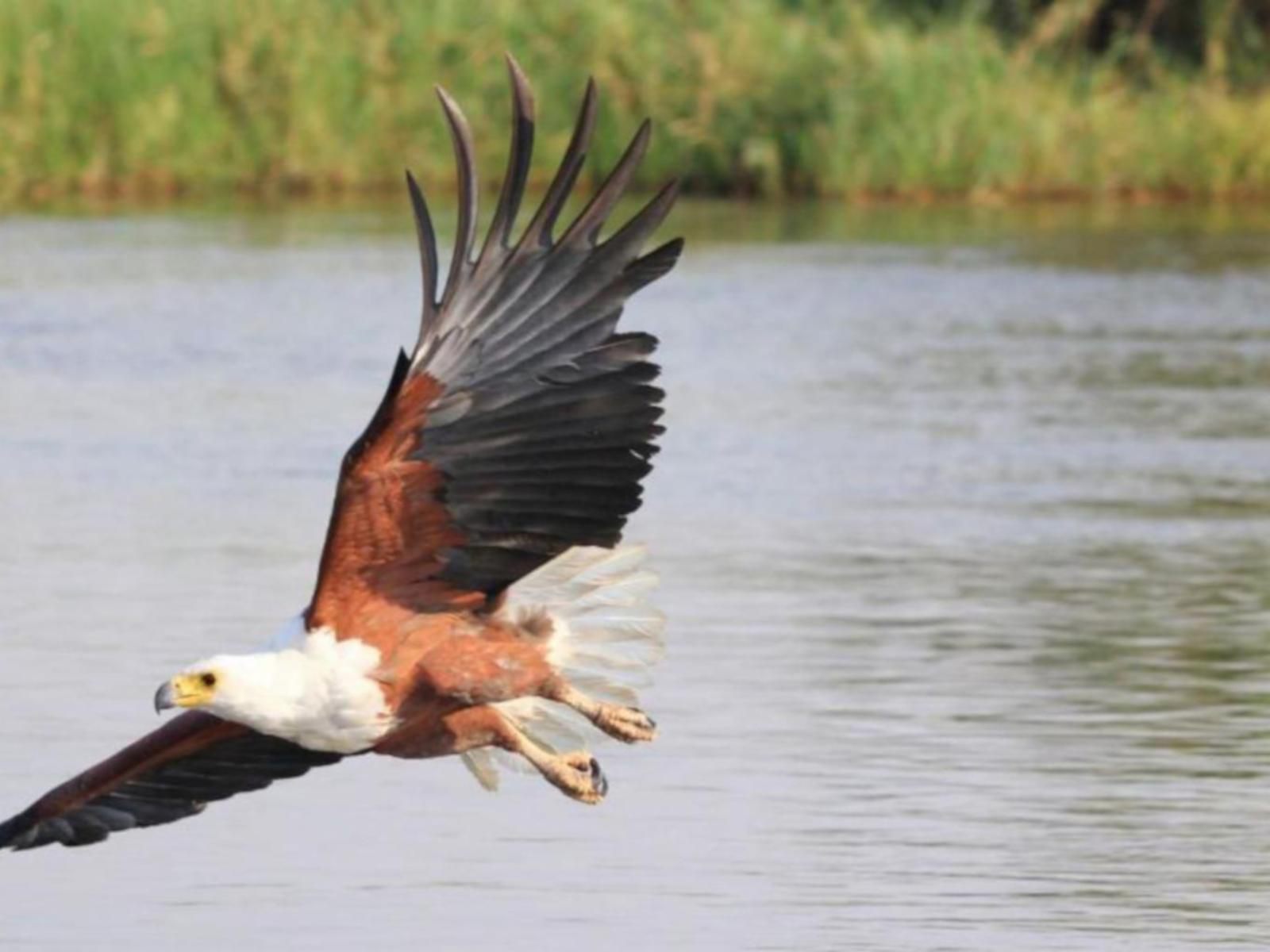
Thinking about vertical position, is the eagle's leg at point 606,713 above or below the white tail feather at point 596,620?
below

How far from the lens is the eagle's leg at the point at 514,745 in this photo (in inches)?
277

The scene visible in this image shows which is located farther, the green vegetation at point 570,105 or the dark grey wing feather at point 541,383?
the green vegetation at point 570,105

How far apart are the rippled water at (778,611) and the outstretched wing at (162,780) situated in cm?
17

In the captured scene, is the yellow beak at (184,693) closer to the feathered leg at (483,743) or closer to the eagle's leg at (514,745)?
the feathered leg at (483,743)

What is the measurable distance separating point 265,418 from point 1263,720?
6.13 metres

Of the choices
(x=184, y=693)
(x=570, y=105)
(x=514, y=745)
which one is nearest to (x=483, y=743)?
(x=514, y=745)

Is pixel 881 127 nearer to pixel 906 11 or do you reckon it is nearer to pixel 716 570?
pixel 906 11

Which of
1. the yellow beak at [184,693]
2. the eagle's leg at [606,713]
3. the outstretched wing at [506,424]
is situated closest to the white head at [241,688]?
the yellow beak at [184,693]

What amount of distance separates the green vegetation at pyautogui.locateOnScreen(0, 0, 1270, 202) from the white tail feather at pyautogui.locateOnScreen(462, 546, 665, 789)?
16.3 m

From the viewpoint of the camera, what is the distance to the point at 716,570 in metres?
10.9

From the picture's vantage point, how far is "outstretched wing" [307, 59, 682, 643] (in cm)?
660

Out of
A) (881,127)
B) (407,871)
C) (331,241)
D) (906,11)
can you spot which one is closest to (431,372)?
(407,871)

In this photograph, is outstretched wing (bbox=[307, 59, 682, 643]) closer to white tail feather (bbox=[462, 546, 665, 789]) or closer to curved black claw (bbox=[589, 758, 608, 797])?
white tail feather (bbox=[462, 546, 665, 789])

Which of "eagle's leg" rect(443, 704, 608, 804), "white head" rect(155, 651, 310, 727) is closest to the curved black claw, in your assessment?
"eagle's leg" rect(443, 704, 608, 804)
